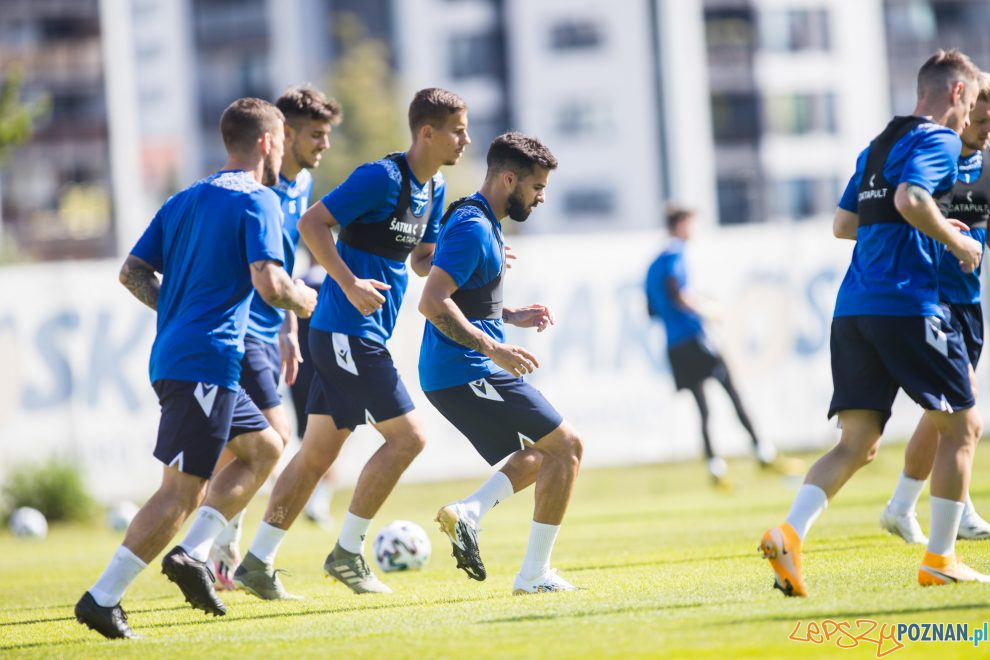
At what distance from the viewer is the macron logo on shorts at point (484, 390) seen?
7.11 metres

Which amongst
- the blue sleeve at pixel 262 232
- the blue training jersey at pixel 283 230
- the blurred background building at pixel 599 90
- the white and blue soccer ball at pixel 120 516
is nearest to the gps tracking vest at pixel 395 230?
the blue training jersey at pixel 283 230

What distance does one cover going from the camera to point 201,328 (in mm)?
6527

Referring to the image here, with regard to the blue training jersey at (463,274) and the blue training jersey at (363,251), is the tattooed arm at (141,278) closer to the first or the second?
the blue training jersey at (363,251)

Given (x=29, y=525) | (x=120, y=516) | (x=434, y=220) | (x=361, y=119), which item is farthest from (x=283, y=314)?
(x=361, y=119)

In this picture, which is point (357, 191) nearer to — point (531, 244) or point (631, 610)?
point (631, 610)

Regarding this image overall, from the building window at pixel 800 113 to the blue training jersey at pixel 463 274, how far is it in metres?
60.1

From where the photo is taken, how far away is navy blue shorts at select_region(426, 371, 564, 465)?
7.09 metres

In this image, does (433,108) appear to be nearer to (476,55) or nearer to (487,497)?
(487,497)

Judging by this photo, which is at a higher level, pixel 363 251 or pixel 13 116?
pixel 13 116

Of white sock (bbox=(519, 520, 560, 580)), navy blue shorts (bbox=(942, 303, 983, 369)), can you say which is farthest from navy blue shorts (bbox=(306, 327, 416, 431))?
navy blue shorts (bbox=(942, 303, 983, 369))

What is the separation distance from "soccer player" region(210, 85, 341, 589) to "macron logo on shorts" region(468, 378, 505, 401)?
4.97ft

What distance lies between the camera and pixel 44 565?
11250 millimetres

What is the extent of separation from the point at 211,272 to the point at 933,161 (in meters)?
3.27

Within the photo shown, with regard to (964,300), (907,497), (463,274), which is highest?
(463,274)
